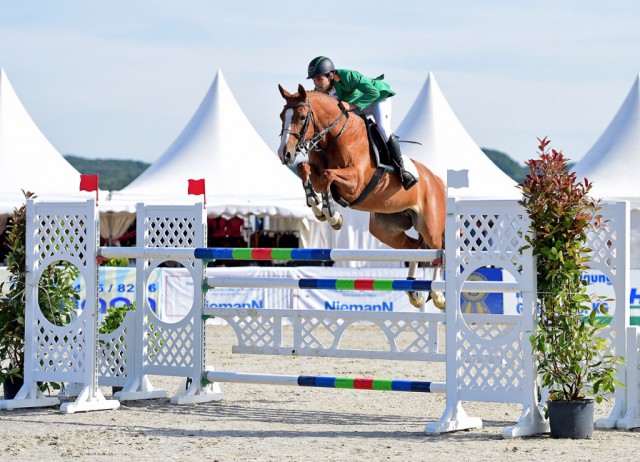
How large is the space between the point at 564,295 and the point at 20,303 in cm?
400

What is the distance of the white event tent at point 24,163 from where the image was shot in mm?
17297

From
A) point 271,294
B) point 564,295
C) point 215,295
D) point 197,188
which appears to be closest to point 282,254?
point 197,188

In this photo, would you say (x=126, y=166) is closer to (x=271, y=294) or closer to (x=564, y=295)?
(x=271, y=294)

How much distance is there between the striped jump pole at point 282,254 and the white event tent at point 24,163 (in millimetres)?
9606

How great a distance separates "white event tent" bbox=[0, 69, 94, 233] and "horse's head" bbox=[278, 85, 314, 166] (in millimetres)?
10048

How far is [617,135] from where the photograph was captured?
60.9ft

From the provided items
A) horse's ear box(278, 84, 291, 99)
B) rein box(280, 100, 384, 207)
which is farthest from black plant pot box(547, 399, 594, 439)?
horse's ear box(278, 84, 291, 99)

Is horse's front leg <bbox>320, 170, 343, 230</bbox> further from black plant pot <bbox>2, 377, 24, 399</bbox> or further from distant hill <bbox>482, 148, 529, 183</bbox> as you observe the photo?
distant hill <bbox>482, 148, 529, 183</bbox>

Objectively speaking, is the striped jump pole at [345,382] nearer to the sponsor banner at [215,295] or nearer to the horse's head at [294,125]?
the horse's head at [294,125]

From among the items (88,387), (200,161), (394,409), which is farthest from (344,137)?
(200,161)

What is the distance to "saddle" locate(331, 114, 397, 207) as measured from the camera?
27.1ft

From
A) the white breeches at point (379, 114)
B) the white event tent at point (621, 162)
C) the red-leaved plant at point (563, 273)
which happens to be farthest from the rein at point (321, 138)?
the white event tent at point (621, 162)

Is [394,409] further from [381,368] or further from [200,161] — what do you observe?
[200,161]

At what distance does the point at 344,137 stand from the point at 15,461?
11.6 feet
